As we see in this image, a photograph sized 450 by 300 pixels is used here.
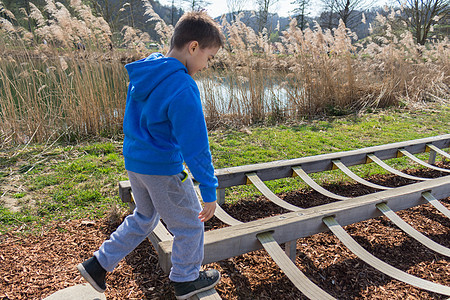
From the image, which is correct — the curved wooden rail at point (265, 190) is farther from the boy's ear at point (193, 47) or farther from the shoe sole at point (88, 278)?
the boy's ear at point (193, 47)

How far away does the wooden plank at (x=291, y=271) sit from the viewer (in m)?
1.85

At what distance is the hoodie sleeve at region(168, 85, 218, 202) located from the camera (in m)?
1.45

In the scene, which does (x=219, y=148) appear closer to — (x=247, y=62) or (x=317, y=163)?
(x=317, y=163)

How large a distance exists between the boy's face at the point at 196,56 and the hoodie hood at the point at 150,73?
0.08 m

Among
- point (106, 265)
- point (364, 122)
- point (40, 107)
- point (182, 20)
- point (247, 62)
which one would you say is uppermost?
point (182, 20)

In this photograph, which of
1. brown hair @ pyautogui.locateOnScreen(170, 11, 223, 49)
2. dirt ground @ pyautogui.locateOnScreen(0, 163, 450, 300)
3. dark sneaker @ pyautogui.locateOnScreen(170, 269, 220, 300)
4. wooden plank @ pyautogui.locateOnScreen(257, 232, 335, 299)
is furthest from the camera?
dirt ground @ pyautogui.locateOnScreen(0, 163, 450, 300)

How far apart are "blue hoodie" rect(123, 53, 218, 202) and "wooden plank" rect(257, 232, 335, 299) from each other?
71 centimetres

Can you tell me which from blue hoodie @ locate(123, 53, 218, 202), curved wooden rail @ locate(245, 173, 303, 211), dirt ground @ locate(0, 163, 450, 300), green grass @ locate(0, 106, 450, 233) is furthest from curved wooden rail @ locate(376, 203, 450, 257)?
blue hoodie @ locate(123, 53, 218, 202)

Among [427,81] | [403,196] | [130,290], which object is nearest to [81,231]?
[130,290]

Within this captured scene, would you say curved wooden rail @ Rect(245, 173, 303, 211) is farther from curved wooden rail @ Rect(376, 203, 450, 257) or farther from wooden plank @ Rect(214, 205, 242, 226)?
curved wooden rail @ Rect(376, 203, 450, 257)

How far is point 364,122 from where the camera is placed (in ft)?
21.9

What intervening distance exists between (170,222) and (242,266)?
2.95 ft

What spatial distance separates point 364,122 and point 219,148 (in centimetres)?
346

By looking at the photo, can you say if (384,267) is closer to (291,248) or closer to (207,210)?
(291,248)
